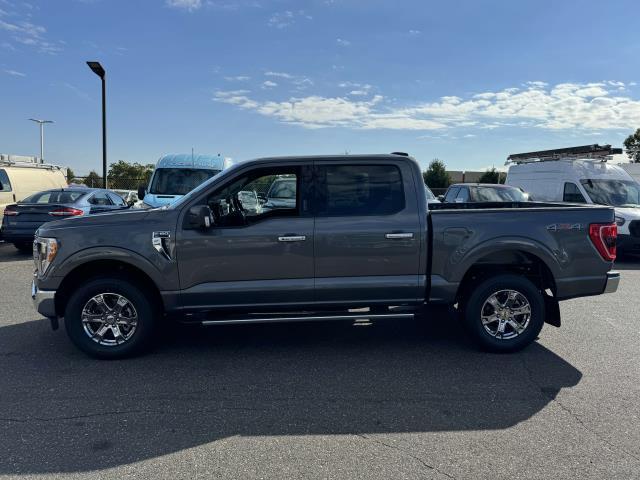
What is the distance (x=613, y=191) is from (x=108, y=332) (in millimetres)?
12814

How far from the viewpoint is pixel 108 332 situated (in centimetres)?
463

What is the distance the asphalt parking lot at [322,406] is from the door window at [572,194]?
8.10 metres

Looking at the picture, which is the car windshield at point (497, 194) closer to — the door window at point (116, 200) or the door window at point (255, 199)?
the door window at point (255, 199)

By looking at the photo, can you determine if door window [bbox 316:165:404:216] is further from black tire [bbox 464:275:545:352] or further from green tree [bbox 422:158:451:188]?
green tree [bbox 422:158:451:188]

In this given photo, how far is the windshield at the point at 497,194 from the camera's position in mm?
13269

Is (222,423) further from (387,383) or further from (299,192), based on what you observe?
(299,192)

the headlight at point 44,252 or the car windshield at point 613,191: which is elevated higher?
the car windshield at point 613,191

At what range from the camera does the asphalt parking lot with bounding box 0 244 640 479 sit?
117 inches

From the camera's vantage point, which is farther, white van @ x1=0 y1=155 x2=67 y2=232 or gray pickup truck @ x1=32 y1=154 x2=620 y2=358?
white van @ x1=0 y1=155 x2=67 y2=232

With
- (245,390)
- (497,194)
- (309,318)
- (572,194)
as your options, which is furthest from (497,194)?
(245,390)

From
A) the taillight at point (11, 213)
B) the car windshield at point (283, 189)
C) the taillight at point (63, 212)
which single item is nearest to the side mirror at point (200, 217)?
the car windshield at point (283, 189)

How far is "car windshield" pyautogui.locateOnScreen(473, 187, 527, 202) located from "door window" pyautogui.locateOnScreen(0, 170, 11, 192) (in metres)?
12.9

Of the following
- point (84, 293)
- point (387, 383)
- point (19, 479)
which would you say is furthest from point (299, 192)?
point (19, 479)

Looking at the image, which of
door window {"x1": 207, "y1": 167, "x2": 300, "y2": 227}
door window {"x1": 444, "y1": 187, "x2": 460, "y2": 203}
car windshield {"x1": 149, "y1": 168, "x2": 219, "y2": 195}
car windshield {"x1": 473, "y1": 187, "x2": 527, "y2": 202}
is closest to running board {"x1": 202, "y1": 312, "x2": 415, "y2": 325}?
door window {"x1": 207, "y1": 167, "x2": 300, "y2": 227}
